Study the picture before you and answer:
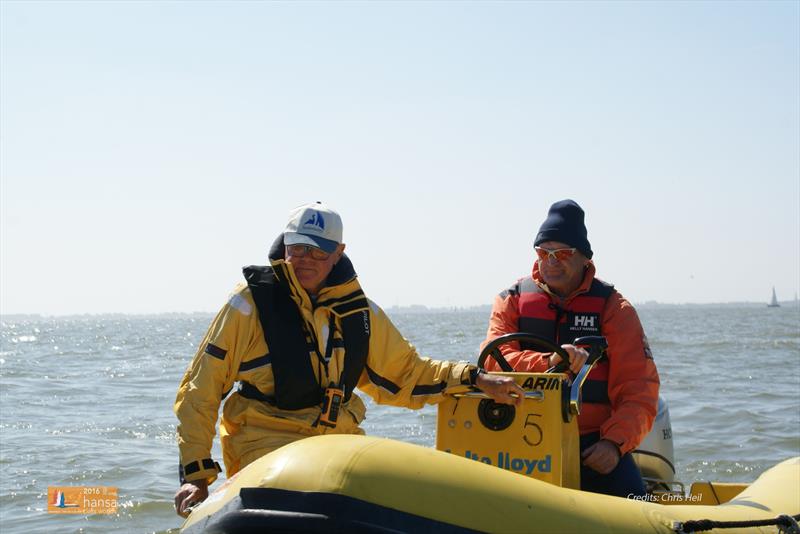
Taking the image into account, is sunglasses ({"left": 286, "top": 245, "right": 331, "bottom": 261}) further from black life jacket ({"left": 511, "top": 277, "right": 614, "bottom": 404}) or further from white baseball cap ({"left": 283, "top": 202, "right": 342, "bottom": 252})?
black life jacket ({"left": 511, "top": 277, "right": 614, "bottom": 404})

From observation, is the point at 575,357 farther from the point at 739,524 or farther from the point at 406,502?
the point at 406,502

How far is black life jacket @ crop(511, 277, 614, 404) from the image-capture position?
4430mm

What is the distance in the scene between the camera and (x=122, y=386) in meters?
16.5

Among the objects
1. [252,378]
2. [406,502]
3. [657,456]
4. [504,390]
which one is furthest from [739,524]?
[657,456]

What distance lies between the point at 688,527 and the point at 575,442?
1030 mm

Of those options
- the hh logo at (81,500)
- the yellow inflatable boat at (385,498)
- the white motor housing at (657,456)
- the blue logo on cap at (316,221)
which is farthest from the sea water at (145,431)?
the yellow inflatable boat at (385,498)

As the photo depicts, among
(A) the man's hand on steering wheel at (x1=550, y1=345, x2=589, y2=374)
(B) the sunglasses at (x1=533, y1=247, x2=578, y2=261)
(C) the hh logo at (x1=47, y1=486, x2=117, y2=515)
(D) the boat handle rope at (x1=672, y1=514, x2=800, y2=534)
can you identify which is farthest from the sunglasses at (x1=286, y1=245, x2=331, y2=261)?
(C) the hh logo at (x1=47, y1=486, x2=117, y2=515)

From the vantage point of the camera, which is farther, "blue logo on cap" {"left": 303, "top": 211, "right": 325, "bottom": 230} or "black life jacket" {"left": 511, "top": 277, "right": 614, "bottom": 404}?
"black life jacket" {"left": 511, "top": 277, "right": 614, "bottom": 404}

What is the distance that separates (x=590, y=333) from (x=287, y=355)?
1.52 m

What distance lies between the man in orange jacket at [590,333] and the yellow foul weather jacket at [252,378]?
68 centimetres

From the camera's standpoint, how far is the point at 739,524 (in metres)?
3.12

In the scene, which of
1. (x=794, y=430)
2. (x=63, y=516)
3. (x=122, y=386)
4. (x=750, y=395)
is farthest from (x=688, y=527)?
(x=122, y=386)

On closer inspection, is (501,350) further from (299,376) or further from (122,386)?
(122,386)

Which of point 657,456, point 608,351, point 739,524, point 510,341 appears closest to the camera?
point 739,524
